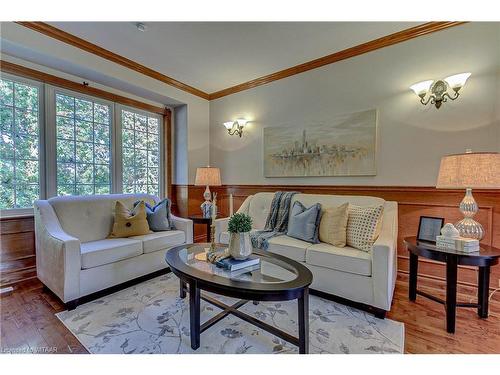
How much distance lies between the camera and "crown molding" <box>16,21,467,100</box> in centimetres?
237

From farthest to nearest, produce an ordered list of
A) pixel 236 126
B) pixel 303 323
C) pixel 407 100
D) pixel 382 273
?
pixel 236 126 → pixel 407 100 → pixel 382 273 → pixel 303 323

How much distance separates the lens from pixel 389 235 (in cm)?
208

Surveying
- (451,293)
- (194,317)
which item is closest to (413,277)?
(451,293)

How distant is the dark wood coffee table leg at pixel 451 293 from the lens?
5.58ft

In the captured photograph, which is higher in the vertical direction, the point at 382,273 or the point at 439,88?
the point at 439,88

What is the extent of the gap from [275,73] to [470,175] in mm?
2628

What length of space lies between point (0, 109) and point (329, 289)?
3.71 m

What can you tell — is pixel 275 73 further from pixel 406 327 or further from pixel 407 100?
pixel 406 327

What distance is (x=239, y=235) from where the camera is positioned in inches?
69.1

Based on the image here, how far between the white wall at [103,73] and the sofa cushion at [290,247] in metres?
2.14

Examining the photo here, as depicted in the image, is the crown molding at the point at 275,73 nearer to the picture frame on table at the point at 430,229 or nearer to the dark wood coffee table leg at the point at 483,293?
the picture frame on table at the point at 430,229
